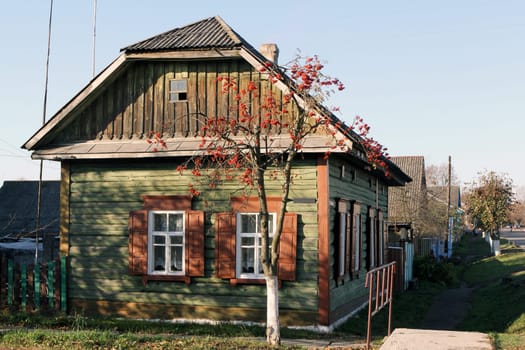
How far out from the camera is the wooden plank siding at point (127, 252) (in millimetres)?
13422

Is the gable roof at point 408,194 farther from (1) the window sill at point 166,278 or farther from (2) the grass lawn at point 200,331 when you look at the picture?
(1) the window sill at point 166,278

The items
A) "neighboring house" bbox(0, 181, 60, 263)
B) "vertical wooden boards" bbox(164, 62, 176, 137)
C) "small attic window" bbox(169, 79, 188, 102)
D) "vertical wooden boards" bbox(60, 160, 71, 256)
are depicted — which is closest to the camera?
"vertical wooden boards" bbox(164, 62, 176, 137)

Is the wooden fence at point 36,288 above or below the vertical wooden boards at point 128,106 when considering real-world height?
below

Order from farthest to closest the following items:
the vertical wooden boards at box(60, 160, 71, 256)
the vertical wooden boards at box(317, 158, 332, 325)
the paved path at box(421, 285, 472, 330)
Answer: the paved path at box(421, 285, 472, 330), the vertical wooden boards at box(60, 160, 71, 256), the vertical wooden boards at box(317, 158, 332, 325)

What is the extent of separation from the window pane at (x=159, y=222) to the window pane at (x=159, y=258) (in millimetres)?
404

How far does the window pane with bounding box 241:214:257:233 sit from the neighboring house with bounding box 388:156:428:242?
1971 centimetres

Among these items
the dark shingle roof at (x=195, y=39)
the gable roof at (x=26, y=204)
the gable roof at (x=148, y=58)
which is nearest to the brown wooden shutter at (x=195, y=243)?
the gable roof at (x=148, y=58)

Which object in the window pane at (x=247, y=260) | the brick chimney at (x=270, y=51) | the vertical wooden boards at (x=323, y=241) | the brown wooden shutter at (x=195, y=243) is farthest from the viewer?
the brick chimney at (x=270, y=51)

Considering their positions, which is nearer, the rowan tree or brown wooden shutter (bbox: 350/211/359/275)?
the rowan tree

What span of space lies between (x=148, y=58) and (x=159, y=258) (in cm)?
428

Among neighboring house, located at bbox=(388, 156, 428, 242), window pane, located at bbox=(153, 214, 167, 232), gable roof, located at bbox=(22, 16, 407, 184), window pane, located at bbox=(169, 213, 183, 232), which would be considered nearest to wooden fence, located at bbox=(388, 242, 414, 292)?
neighboring house, located at bbox=(388, 156, 428, 242)

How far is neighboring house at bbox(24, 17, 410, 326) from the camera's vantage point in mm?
13422

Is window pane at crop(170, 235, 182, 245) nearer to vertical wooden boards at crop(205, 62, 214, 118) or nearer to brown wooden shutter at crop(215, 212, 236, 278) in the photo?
brown wooden shutter at crop(215, 212, 236, 278)

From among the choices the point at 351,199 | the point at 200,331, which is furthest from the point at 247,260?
the point at 351,199
